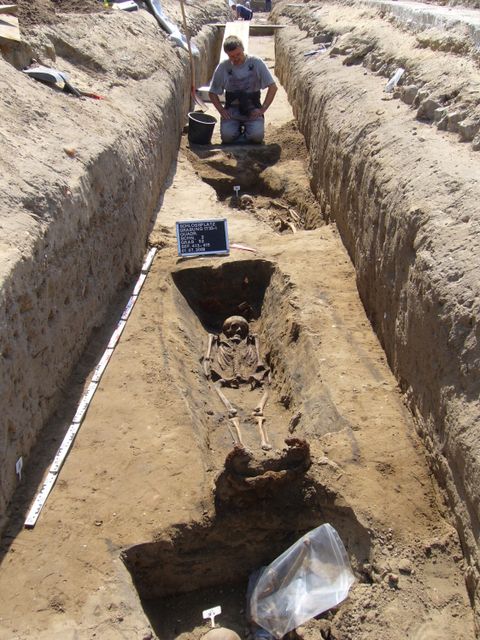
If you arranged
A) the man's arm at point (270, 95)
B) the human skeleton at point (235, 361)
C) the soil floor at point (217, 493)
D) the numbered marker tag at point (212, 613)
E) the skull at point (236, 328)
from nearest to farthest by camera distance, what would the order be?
the soil floor at point (217, 493)
the numbered marker tag at point (212, 613)
the human skeleton at point (235, 361)
the skull at point (236, 328)
the man's arm at point (270, 95)

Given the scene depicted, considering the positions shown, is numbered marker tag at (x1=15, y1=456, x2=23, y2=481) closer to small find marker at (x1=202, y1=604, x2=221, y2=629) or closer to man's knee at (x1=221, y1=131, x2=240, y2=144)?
small find marker at (x1=202, y1=604, x2=221, y2=629)

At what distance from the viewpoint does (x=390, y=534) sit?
3775 millimetres

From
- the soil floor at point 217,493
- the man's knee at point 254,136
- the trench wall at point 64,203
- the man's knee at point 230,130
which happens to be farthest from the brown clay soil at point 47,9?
the soil floor at point 217,493

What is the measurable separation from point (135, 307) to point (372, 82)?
431 centimetres

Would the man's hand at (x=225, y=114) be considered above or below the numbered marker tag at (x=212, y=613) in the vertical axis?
above

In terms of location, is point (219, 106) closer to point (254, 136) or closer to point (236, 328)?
point (254, 136)

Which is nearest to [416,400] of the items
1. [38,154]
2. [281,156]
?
[38,154]

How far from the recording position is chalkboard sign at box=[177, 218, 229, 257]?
22.5ft

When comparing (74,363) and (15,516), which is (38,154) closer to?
(74,363)

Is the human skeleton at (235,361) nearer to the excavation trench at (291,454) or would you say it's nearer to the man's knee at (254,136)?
the excavation trench at (291,454)

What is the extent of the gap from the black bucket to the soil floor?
16.2 ft

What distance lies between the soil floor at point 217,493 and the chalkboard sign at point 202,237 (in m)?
0.88

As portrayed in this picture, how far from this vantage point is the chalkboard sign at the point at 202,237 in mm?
6859

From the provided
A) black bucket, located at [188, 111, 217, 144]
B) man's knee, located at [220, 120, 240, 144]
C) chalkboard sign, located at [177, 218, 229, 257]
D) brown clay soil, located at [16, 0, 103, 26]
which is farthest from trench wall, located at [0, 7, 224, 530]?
man's knee, located at [220, 120, 240, 144]
